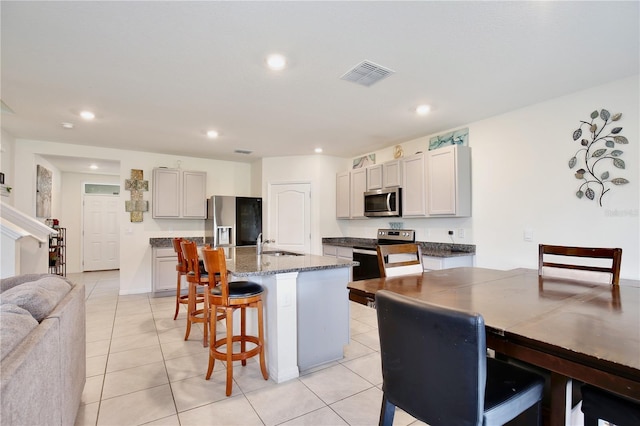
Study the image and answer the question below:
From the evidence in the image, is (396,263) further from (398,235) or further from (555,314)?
(398,235)

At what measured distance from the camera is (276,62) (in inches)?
96.0

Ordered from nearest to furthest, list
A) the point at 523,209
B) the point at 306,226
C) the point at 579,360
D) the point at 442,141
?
1. the point at 579,360
2. the point at 523,209
3. the point at 442,141
4. the point at 306,226

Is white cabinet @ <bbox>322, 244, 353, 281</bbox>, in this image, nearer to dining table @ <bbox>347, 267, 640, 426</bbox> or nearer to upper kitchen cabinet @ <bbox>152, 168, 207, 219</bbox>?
upper kitchen cabinet @ <bbox>152, 168, 207, 219</bbox>

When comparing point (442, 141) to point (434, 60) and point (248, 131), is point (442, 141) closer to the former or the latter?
point (434, 60)

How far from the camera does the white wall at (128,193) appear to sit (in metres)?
4.69

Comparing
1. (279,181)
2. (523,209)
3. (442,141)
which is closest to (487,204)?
(523,209)

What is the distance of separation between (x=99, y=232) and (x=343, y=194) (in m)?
6.33

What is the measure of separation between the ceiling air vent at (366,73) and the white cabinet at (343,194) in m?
2.84

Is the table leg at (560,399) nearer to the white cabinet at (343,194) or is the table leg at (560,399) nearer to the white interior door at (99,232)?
the white cabinet at (343,194)

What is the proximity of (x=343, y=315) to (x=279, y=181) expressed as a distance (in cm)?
357

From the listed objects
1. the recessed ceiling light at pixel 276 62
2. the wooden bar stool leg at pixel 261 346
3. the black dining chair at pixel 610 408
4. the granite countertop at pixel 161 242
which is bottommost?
the wooden bar stool leg at pixel 261 346

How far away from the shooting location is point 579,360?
902 millimetres

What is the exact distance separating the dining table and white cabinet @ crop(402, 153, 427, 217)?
2.34m

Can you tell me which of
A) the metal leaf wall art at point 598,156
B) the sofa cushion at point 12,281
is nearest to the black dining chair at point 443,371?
the sofa cushion at point 12,281
